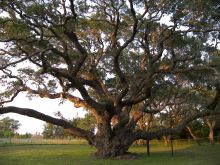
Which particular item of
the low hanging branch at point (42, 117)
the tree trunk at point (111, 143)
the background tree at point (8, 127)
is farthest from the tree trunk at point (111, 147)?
the background tree at point (8, 127)

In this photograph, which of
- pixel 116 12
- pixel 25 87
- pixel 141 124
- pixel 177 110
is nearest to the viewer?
pixel 116 12

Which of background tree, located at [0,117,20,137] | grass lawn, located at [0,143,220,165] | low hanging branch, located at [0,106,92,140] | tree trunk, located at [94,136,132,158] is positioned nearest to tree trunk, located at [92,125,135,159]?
tree trunk, located at [94,136,132,158]

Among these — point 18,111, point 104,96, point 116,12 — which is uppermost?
point 116,12

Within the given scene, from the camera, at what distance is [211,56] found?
2198cm

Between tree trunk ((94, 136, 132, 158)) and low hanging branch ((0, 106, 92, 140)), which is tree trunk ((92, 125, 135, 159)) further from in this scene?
low hanging branch ((0, 106, 92, 140))

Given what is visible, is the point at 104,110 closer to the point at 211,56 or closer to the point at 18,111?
the point at 18,111

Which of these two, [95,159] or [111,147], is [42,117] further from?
[111,147]

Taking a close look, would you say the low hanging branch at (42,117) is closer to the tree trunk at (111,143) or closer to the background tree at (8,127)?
the tree trunk at (111,143)

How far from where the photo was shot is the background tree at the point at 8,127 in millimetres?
74062

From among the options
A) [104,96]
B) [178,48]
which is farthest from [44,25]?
[178,48]

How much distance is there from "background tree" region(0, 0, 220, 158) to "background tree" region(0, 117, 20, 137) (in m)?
50.6

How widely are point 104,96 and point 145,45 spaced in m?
4.95

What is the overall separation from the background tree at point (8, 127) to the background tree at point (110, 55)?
50620 millimetres

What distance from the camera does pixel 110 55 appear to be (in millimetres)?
26312
